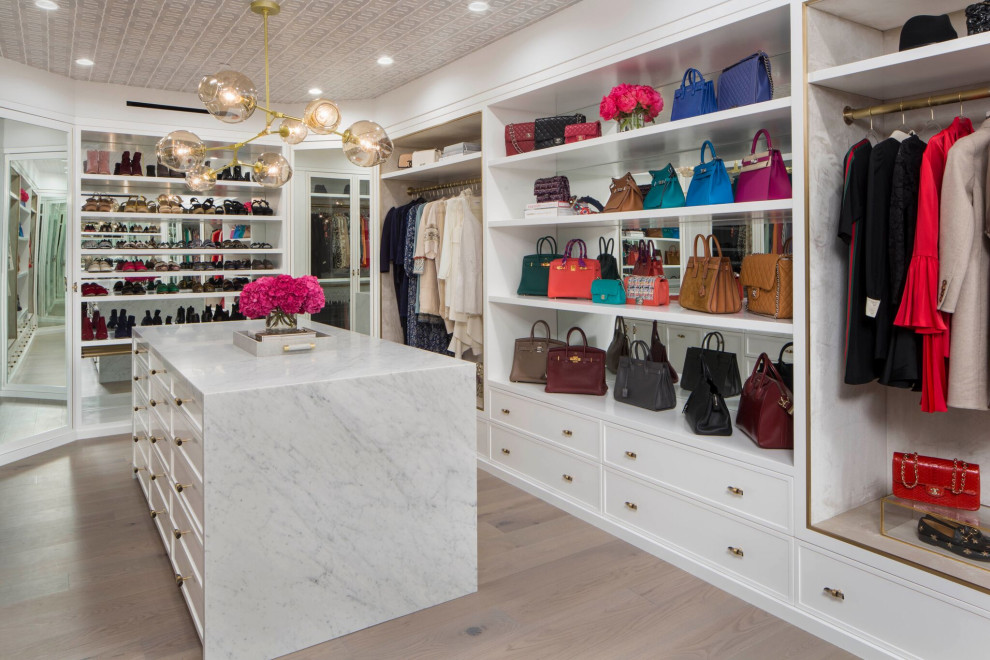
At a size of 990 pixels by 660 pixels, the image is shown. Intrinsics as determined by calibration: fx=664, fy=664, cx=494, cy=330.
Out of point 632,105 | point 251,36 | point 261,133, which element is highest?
point 251,36

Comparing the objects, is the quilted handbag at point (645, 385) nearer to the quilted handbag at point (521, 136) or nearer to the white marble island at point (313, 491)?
the white marble island at point (313, 491)

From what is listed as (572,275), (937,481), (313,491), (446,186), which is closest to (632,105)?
(572,275)

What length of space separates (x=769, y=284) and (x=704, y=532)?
3.49ft

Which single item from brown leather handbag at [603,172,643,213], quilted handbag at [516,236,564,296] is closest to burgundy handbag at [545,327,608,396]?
quilted handbag at [516,236,564,296]

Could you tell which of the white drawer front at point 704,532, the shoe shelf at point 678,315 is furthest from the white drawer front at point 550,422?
the shoe shelf at point 678,315

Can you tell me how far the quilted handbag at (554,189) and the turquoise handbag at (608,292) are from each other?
25.5 inches

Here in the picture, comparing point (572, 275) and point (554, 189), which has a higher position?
point (554, 189)

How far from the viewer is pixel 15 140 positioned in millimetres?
4547

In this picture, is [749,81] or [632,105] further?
[632,105]

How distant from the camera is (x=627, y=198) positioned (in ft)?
11.2

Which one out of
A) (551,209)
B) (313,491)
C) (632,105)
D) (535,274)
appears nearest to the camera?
(313,491)

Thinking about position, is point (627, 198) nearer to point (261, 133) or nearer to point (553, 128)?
point (553, 128)

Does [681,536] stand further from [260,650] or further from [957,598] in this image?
[260,650]

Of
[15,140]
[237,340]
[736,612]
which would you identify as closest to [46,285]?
[15,140]
